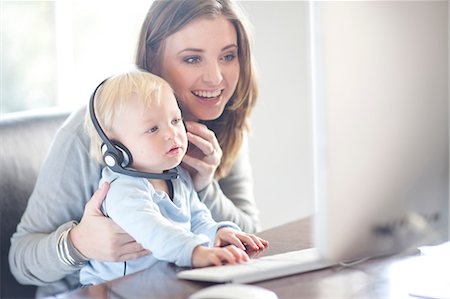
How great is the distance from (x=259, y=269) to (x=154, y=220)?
0.57 feet

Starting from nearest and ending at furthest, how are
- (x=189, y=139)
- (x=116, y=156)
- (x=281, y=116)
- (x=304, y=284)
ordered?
(x=304, y=284)
(x=116, y=156)
(x=189, y=139)
(x=281, y=116)

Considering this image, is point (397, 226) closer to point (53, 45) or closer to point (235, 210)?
point (235, 210)

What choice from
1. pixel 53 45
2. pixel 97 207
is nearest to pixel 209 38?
pixel 97 207

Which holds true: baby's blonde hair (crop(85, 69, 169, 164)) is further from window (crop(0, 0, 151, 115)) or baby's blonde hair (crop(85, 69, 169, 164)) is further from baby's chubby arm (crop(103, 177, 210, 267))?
window (crop(0, 0, 151, 115))

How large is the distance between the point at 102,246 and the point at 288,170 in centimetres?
58

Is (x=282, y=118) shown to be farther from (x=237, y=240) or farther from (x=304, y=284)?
(x=304, y=284)

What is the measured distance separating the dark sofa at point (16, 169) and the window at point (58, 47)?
101cm

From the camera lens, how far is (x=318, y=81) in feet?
2.47

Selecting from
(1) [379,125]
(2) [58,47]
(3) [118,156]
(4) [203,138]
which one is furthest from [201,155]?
(2) [58,47]

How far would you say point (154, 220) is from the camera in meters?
1.07

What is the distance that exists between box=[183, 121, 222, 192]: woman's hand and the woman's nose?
0.08 m

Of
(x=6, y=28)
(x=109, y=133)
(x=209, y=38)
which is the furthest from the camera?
(x=6, y=28)

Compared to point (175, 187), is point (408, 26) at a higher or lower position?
higher

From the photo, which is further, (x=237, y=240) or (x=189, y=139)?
(x=189, y=139)
